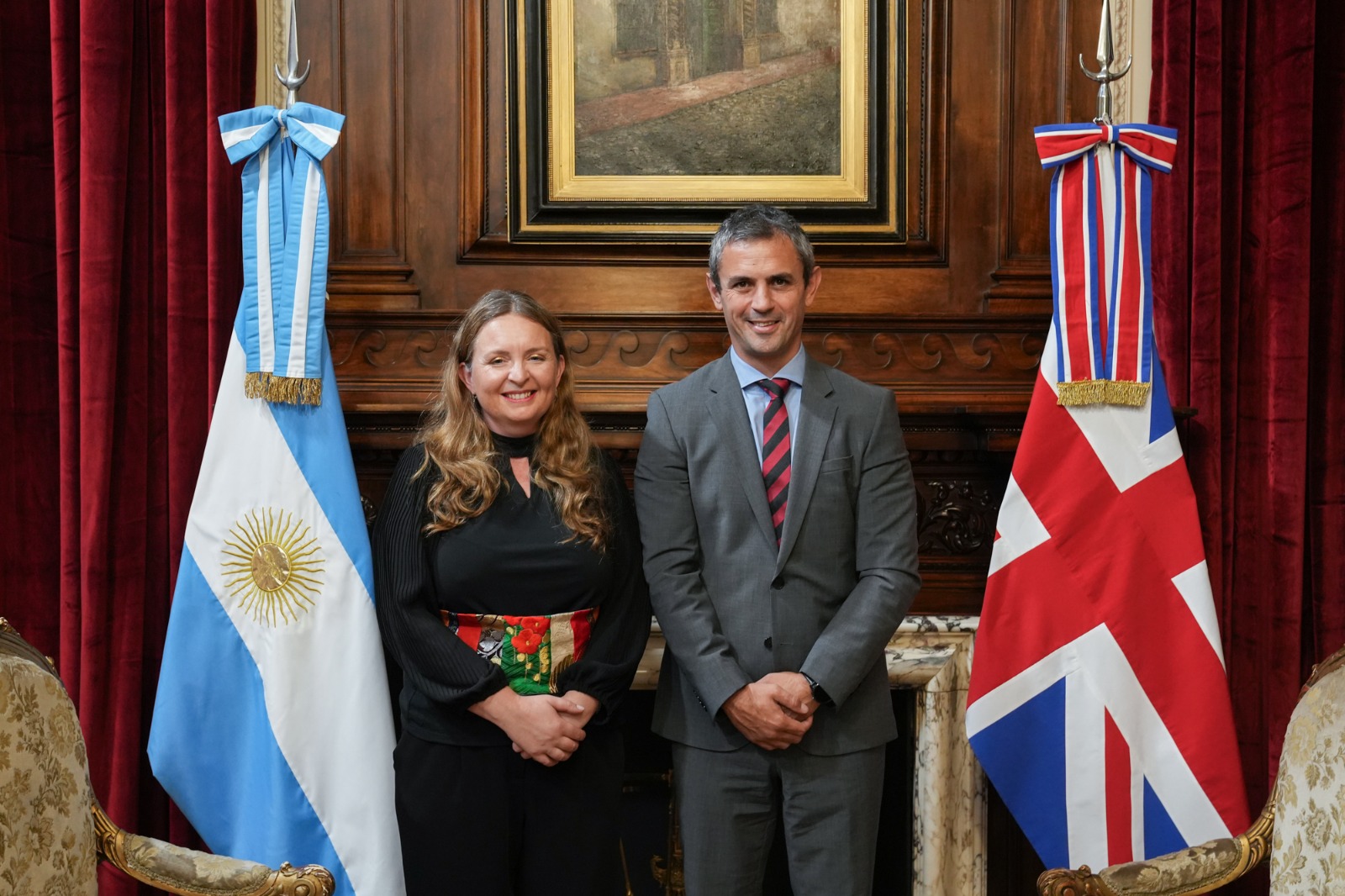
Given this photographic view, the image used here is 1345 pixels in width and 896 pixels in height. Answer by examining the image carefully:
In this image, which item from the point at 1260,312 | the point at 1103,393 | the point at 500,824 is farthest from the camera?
the point at 1260,312

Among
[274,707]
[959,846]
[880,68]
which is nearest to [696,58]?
[880,68]

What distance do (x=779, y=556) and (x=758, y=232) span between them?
2.09 ft

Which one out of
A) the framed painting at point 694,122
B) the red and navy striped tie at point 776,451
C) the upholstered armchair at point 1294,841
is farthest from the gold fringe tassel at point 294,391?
the upholstered armchair at point 1294,841

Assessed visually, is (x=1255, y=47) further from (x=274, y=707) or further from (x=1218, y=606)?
(x=274, y=707)

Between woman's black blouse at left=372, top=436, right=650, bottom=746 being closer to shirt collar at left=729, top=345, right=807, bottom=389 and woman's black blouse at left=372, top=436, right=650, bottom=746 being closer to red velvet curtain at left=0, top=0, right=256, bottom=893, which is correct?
shirt collar at left=729, top=345, right=807, bottom=389

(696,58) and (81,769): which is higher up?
(696,58)

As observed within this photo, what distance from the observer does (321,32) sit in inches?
113

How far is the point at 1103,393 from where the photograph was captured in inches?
Answer: 97.5

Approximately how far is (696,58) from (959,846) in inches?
83.6

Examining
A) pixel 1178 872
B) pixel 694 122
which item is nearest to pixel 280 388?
pixel 694 122

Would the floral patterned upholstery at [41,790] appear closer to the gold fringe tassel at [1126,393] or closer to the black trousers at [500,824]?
the black trousers at [500,824]

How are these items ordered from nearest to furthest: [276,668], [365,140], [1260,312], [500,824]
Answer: [500,824], [276,668], [1260,312], [365,140]

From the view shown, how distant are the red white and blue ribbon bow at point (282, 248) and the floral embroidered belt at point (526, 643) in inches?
27.6

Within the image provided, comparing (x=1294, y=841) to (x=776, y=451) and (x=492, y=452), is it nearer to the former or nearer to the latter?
(x=776, y=451)
